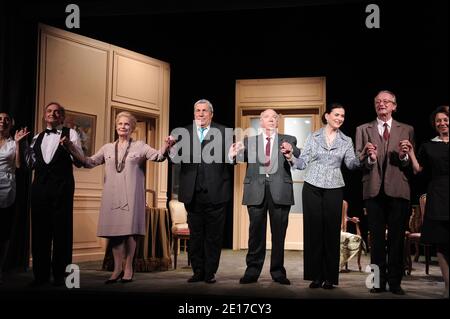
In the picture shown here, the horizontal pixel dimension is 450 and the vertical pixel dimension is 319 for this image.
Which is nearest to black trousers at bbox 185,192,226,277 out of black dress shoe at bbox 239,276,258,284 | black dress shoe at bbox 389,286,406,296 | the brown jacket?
black dress shoe at bbox 239,276,258,284

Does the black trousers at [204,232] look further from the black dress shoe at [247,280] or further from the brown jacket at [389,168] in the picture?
the brown jacket at [389,168]

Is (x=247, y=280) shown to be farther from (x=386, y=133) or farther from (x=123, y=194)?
(x=386, y=133)

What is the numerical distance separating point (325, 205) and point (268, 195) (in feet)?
1.91

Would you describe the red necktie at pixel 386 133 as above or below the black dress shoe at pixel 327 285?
above

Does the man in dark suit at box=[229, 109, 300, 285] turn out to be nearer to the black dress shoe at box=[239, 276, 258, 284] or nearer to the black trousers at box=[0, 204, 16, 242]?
the black dress shoe at box=[239, 276, 258, 284]

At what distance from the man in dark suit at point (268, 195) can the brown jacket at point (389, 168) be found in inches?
28.2

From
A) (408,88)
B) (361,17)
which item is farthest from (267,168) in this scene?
(408,88)

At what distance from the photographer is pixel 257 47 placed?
28.1ft

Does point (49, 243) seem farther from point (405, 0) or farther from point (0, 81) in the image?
point (405, 0)

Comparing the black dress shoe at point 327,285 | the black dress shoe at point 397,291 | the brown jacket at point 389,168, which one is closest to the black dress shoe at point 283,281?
the black dress shoe at point 327,285

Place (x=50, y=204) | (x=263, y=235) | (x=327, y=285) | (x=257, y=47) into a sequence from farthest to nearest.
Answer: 1. (x=257, y=47)
2. (x=263, y=235)
3. (x=50, y=204)
4. (x=327, y=285)

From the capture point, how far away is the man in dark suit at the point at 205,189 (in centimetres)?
505

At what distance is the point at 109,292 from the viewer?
443cm

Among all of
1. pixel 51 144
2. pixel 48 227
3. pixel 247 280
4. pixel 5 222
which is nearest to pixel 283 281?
pixel 247 280
